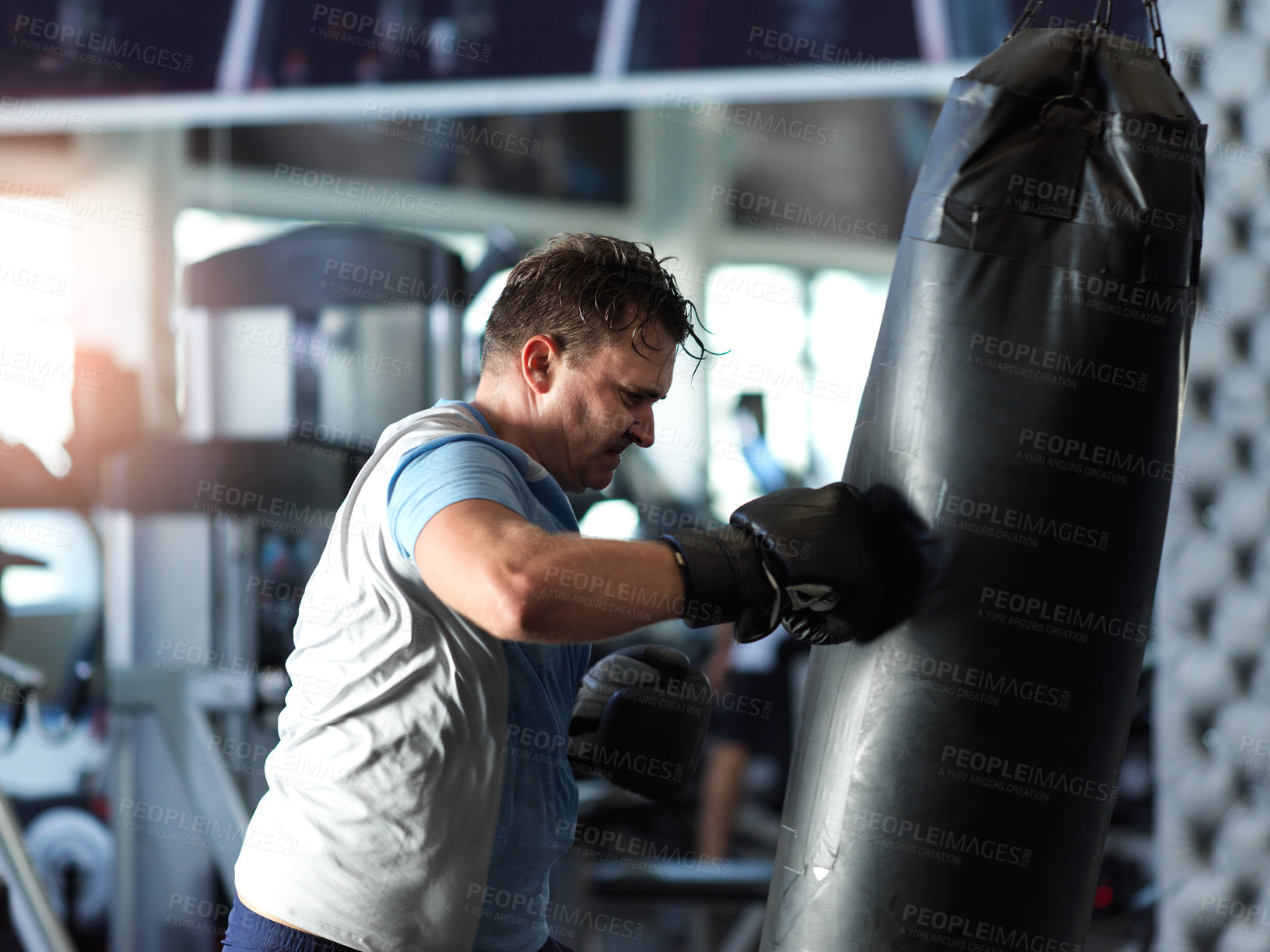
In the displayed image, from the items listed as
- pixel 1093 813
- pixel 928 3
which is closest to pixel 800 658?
pixel 928 3

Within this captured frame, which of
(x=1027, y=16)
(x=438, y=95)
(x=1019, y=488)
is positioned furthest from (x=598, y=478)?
(x=438, y=95)

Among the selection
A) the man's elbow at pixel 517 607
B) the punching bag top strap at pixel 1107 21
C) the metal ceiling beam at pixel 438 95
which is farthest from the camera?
the metal ceiling beam at pixel 438 95

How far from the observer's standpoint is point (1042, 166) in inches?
41.5

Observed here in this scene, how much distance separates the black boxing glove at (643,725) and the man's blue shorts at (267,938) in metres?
0.39

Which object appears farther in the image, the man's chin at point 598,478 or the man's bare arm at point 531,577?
the man's chin at point 598,478

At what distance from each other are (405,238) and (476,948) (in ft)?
7.92

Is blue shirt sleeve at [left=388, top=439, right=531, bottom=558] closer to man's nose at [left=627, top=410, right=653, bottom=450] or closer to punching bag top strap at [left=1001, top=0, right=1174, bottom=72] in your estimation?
man's nose at [left=627, top=410, right=653, bottom=450]

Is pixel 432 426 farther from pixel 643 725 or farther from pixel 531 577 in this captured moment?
pixel 643 725

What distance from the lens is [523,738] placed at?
42.2 inches

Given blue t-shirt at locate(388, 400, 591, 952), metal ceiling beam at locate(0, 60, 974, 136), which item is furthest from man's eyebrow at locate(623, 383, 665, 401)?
metal ceiling beam at locate(0, 60, 974, 136)

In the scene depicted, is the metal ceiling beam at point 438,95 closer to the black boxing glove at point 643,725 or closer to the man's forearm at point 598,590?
the black boxing glove at point 643,725

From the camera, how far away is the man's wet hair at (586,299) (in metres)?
1.11

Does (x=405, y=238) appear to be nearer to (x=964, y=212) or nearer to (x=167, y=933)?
(x=167, y=933)

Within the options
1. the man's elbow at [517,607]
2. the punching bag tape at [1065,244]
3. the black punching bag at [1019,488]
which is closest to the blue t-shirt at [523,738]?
the man's elbow at [517,607]
